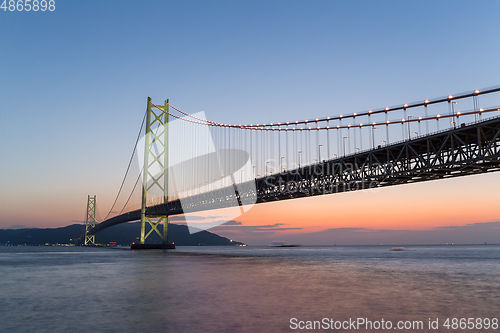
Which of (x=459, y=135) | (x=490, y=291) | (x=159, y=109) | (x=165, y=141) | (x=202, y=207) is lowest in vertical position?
(x=490, y=291)

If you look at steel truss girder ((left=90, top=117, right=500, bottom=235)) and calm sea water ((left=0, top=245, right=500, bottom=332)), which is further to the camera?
steel truss girder ((left=90, top=117, right=500, bottom=235))

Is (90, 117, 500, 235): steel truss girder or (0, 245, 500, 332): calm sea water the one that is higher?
(90, 117, 500, 235): steel truss girder

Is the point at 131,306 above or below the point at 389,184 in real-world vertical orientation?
below

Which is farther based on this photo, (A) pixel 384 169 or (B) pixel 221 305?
(A) pixel 384 169

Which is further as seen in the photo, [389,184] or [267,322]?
[389,184]

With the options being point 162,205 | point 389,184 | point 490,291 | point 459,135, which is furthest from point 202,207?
point 490,291

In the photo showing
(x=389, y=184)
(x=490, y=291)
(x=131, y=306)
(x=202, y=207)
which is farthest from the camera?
(x=202, y=207)

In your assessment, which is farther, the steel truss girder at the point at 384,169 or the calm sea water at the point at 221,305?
the steel truss girder at the point at 384,169

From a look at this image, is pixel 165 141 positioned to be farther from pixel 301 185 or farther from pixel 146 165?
pixel 301 185

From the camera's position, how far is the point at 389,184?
3434 centimetres

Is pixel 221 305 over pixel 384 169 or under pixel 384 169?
under

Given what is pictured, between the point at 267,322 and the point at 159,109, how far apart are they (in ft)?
194

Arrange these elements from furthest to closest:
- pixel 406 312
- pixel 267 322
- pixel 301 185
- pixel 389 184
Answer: pixel 301 185
pixel 389 184
pixel 406 312
pixel 267 322

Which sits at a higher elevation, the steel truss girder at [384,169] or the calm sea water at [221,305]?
the steel truss girder at [384,169]
